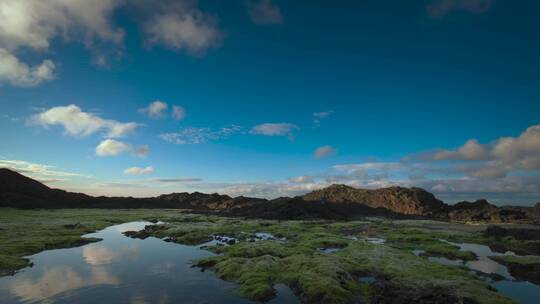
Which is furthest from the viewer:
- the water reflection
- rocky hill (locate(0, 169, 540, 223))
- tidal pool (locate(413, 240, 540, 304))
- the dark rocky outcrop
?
rocky hill (locate(0, 169, 540, 223))

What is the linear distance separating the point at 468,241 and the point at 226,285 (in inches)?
1708

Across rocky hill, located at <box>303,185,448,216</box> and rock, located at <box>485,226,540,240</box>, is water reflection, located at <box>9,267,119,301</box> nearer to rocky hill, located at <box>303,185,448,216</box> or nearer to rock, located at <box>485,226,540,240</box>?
rock, located at <box>485,226,540,240</box>

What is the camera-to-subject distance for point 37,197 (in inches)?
5531

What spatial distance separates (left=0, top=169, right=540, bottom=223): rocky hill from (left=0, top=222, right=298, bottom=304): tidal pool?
63.2 meters

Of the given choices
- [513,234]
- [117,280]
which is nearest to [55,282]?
[117,280]

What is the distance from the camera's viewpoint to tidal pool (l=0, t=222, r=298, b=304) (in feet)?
80.6

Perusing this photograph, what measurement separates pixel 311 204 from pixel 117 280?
277 ft

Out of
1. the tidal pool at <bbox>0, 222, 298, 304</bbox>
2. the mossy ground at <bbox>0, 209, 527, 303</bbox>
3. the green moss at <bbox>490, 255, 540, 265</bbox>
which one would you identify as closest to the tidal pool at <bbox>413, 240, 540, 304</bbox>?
the green moss at <bbox>490, 255, 540, 265</bbox>

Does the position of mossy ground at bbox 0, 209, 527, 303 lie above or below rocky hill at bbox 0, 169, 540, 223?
below

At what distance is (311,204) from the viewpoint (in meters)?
110

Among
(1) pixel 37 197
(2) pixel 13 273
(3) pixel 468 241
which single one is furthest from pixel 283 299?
(1) pixel 37 197

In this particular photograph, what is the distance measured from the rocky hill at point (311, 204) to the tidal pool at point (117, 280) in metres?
63.2

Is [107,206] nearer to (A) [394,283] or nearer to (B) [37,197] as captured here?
(B) [37,197]

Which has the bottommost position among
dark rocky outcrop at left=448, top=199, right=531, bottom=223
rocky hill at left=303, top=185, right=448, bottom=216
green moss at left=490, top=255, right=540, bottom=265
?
green moss at left=490, top=255, right=540, bottom=265
